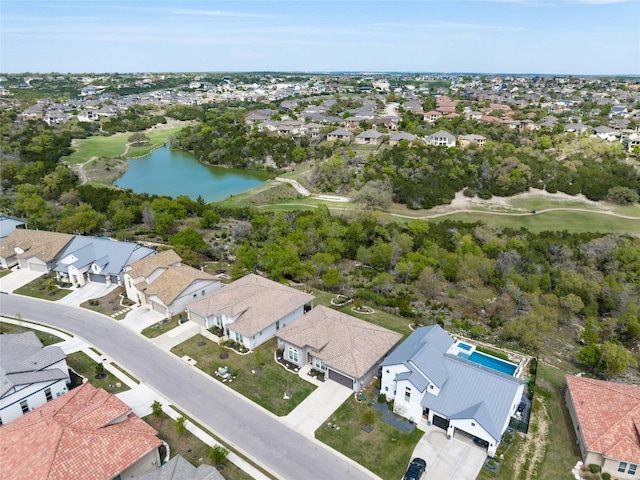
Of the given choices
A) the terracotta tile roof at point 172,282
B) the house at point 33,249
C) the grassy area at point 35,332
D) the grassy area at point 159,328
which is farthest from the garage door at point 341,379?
the house at point 33,249

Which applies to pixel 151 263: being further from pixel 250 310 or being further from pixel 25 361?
pixel 25 361

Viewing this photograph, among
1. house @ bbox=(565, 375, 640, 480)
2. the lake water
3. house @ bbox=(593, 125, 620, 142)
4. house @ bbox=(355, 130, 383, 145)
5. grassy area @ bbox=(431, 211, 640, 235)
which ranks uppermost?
house @ bbox=(593, 125, 620, 142)

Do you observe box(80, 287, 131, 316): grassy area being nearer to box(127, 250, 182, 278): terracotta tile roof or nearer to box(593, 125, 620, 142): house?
box(127, 250, 182, 278): terracotta tile roof

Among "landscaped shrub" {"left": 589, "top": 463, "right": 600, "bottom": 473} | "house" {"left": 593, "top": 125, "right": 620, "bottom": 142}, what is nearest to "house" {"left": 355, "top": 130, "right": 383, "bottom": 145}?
"house" {"left": 593, "top": 125, "right": 620, "bottom": 142}

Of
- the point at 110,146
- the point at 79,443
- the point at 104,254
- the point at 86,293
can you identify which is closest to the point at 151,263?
the point at 104,254

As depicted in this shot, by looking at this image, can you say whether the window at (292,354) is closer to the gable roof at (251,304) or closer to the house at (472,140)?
the gable roof at (251,304)
